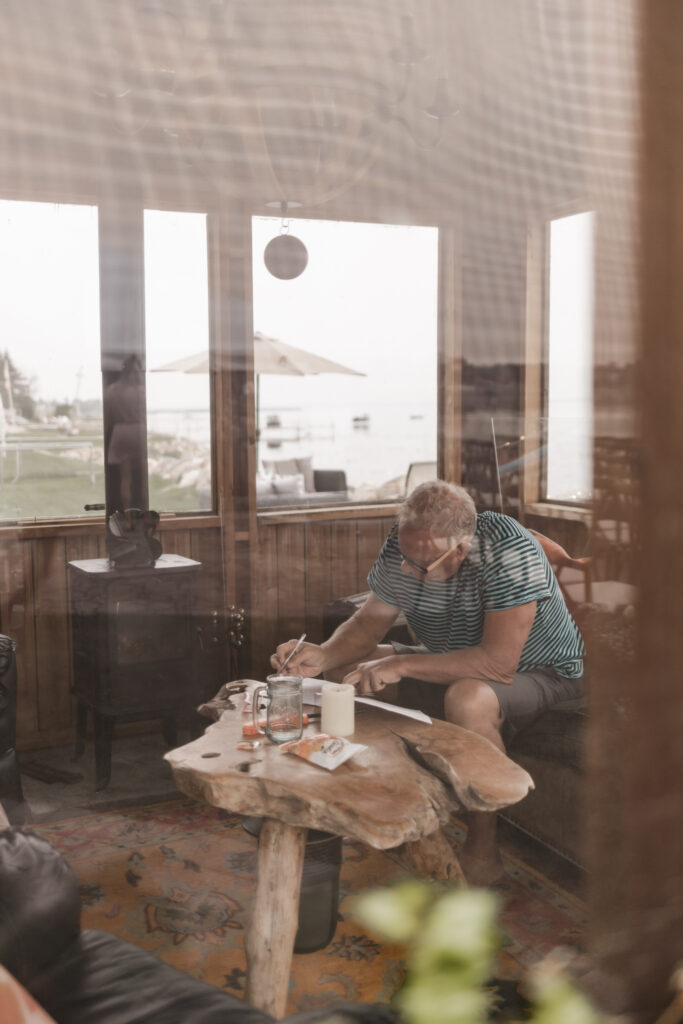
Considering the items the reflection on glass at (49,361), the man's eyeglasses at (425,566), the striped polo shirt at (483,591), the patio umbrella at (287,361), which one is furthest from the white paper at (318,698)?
the reflection on glass at (49,361)

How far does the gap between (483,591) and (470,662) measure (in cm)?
12

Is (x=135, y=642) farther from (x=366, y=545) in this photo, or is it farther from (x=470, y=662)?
(x=470, y=662)

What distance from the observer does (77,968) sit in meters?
0.77

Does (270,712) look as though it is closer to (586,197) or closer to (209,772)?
(209,772)

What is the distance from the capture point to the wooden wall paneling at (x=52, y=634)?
77cm

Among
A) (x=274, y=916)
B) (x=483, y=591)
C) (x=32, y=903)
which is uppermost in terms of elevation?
(x=483, y=591)

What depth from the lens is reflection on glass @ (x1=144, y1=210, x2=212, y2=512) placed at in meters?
0.80

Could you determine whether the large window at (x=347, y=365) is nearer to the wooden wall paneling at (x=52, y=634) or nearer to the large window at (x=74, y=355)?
the large window at (x=74, y=355)

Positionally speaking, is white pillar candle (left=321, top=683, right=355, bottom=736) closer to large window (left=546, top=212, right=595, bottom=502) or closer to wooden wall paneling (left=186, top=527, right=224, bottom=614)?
wooden wall paneling (left=186, top=527, right=224, bottom=614)

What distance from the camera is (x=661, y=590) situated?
30.4 inches

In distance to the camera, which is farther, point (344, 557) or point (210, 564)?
point (344, 557)

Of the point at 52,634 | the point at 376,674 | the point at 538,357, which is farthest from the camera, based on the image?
the point at 376,674

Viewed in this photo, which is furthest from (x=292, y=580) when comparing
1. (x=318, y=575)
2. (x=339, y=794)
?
(x=339, y=794)

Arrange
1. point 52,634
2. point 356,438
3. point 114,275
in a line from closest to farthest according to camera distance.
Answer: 1. point 114,275
2. point 52,634
3. point 356,438
